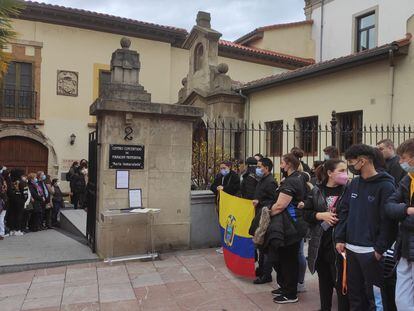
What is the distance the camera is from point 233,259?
6.18 metres

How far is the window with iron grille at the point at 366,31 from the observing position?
20058 millimetres

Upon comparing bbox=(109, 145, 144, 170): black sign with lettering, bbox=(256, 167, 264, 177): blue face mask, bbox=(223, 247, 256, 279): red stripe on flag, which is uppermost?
bbox=(109, 145, 144, 170): black sign with lettering

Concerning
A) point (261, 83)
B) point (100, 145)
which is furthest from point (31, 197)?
point (261, 83)

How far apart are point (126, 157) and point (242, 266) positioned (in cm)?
272

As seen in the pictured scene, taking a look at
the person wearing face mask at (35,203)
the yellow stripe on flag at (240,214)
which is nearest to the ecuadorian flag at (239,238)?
the yellow stripe on flag at (240,214)

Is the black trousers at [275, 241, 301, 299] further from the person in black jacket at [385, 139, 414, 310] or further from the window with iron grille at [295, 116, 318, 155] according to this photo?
the window with iron grille at [295, 116, 318, 155]

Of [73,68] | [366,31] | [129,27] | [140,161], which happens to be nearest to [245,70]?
[366,31]

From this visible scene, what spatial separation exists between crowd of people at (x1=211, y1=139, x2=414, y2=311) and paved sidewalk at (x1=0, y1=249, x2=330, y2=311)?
1.43ft

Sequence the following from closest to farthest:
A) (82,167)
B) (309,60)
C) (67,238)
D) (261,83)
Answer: (67,238) < (82,167) < (261,83) < (309,60)

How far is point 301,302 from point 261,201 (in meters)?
1.35

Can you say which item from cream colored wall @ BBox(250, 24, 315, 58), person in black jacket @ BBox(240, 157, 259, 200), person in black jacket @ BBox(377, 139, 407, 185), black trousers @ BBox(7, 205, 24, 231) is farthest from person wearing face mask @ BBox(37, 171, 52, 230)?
cream colored wall @ BBox(250, 24, 315, 58)

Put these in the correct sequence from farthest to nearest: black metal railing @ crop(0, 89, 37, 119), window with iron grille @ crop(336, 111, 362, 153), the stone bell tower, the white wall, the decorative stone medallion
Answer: the decorative stone medallion, black metal railing @ crop(0, 89, 37, 119), the white wall, the stone bell tower, window with iron grille @ crop(336, 111, 362, 153)

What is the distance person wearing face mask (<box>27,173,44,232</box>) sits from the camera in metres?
10.3

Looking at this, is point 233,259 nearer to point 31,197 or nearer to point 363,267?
point 363,267
